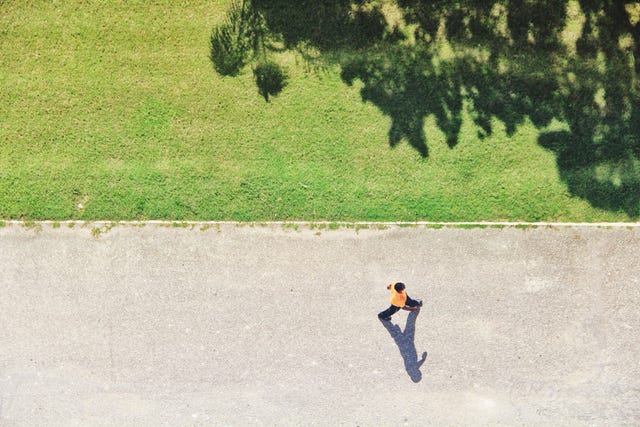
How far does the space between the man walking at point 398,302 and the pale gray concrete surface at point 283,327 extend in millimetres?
204

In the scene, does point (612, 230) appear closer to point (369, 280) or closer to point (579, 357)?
point (579, 357)

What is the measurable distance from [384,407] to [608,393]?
11.2 feet

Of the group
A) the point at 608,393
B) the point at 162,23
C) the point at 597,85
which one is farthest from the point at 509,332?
the point at 162,23

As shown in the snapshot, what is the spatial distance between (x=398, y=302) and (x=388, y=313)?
0.48 metres

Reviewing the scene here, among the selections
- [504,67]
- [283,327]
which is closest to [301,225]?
[283,327]

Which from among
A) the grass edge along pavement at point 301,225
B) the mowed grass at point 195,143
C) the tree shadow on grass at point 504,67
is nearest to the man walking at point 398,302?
the grass edge along pavement at point 301,225

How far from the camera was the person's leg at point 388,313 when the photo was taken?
691cm

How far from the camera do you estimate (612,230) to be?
7.17 metres

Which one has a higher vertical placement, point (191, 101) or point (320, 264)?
point (191, 101)

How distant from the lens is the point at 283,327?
7.33 m

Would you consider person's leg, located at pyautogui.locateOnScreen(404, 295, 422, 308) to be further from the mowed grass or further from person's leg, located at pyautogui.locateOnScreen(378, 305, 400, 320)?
the mowed grass

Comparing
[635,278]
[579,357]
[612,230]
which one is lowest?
[579,357]

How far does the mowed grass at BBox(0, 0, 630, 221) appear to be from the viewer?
23.7 feet

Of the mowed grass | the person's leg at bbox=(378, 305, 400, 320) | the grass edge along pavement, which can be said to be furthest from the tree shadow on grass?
the person's leg at bbox=(378, 305, 400, 320)
